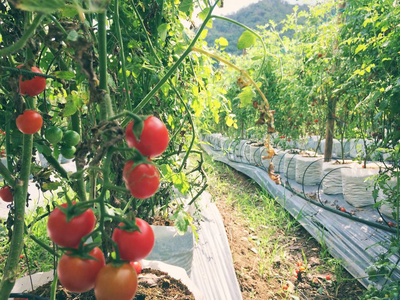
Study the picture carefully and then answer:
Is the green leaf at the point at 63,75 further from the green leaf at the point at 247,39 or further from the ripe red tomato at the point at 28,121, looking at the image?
the green leaf at the point at 247,39

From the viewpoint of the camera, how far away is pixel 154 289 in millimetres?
1133

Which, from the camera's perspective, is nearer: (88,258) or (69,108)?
(88,258)

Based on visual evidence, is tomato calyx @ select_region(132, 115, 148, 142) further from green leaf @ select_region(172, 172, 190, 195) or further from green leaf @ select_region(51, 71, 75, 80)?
green leaf @ select_region(172, 172, 190, 195)

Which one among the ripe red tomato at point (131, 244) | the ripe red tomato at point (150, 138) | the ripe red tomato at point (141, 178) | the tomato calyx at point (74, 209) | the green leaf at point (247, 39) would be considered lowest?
the ripe red tomato at point (131, 244)

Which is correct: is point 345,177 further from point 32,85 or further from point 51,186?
point 32,85

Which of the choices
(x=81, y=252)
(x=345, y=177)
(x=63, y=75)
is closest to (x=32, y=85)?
(x=63, y=75)

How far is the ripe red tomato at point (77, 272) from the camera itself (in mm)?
404

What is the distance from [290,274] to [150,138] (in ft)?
7.76

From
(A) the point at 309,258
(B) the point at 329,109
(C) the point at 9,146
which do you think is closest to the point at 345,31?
(B) the point at 329,109

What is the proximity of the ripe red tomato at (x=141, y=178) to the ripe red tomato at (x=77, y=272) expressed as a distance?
13 cm

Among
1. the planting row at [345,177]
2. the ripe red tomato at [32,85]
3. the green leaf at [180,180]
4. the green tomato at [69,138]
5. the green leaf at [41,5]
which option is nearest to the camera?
the green leaf at [41,5]

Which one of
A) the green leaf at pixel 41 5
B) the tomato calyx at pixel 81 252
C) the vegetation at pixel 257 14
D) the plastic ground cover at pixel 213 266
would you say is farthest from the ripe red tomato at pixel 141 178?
the vegetation at pixel 257 14

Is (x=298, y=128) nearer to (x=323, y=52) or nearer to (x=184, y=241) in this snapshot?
(x=323, y=52)

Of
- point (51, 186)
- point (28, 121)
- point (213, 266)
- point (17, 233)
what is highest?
point (28, 121)
